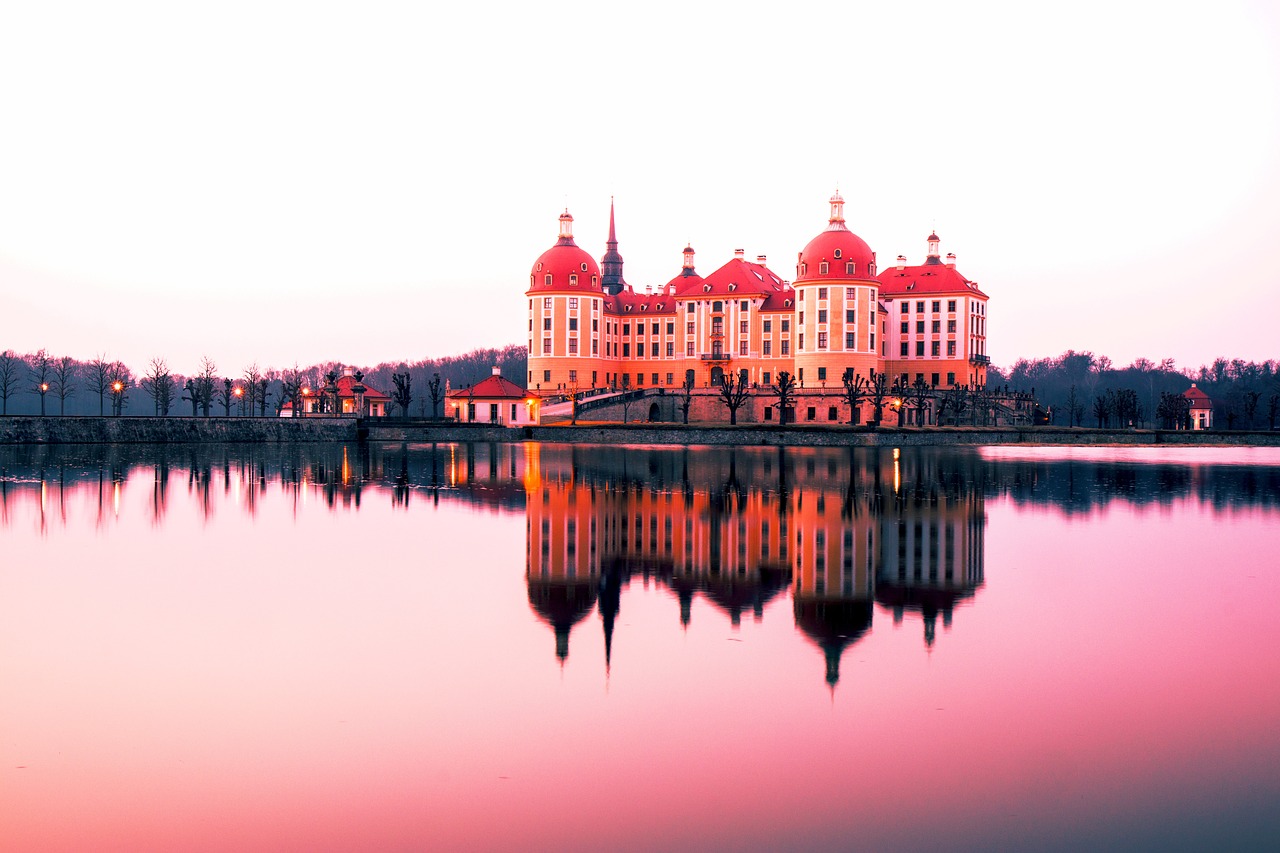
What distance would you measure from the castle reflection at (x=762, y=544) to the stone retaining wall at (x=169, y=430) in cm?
3717

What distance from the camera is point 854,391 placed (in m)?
87.6

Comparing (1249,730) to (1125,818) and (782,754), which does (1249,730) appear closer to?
(1125,818)

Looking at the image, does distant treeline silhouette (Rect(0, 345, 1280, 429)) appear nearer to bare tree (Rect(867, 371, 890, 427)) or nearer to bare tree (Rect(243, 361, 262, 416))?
bare tree (Rect(243, 361, 262, 416))

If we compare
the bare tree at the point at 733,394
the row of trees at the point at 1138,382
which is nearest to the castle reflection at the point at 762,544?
the bare tree at the point at 733,394

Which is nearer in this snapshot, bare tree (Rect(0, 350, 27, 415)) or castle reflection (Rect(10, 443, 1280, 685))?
castle reflection (Rect(10, 443, 1280, 685))

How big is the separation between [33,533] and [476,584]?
37.2 ft

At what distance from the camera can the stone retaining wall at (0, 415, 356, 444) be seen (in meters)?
63.8

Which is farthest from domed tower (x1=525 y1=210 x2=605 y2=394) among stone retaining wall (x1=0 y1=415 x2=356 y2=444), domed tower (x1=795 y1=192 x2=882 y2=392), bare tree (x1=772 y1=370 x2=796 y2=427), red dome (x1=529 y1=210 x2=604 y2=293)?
stone retaining wall (x1=0 y1=415 x2=356 y2=444)

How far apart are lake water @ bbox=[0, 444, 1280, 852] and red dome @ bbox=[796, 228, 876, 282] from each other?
72039mm

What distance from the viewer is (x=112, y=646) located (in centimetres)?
1291

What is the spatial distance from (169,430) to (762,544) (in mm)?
57401

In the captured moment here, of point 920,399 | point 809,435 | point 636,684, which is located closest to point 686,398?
point 920,399

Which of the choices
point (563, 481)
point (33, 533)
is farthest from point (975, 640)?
point (563, 481)

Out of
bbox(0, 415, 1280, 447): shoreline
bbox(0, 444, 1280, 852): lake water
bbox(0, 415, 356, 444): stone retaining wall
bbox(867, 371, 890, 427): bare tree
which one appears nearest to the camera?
bbox(0, 444, 1280, 852): lake water
